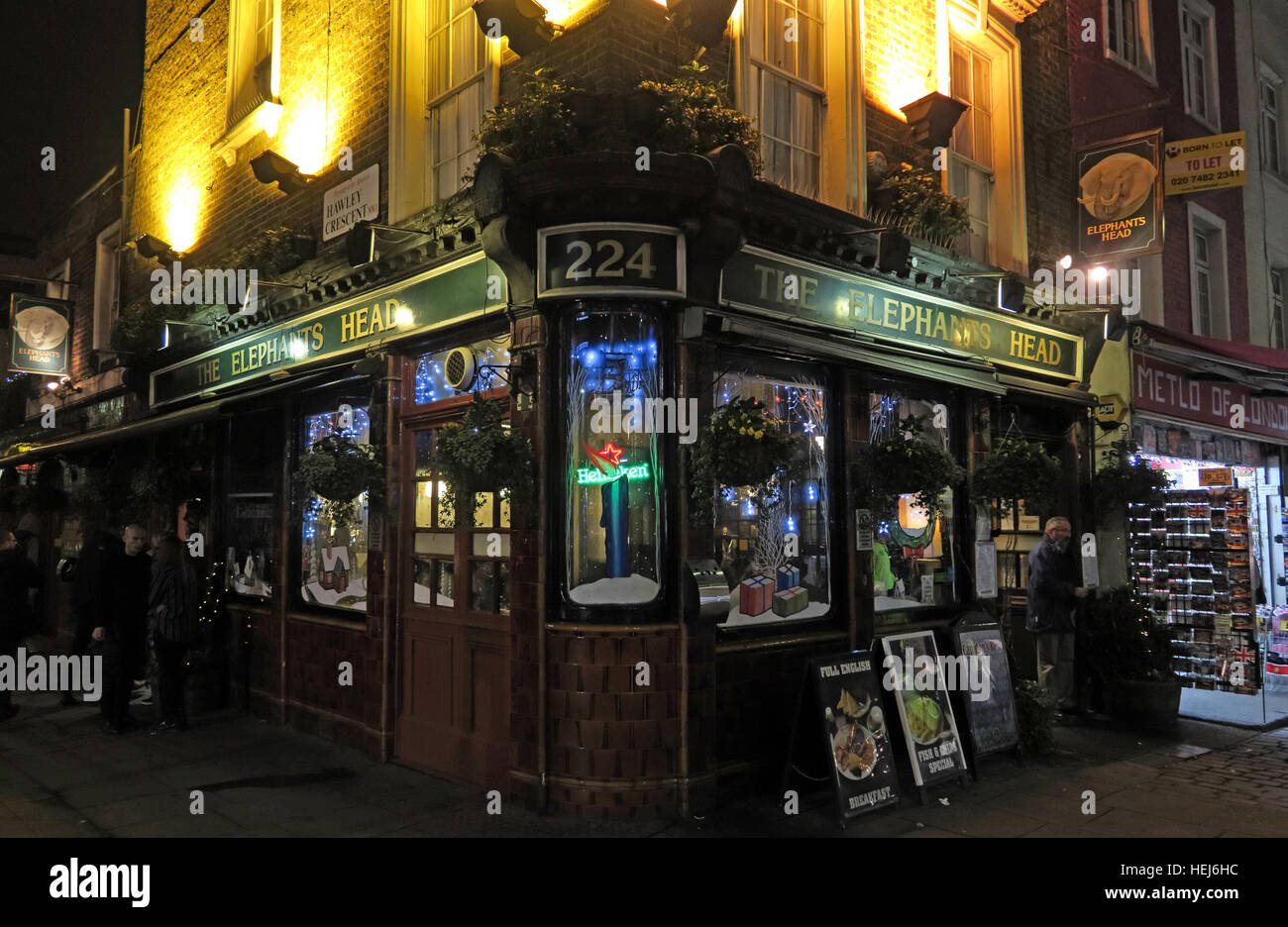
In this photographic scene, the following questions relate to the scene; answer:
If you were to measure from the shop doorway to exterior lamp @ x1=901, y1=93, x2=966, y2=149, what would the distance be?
509 centimetres

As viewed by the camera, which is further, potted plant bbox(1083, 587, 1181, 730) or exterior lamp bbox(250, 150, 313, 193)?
exterior lamp bbox(250, 150, 313, 193)

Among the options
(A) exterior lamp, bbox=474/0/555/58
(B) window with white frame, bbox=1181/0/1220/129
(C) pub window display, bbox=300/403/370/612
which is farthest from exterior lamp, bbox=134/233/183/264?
(B) window with white frame, bbox=1181/0/1220/129

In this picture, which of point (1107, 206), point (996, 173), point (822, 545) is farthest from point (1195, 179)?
point (822, 545)

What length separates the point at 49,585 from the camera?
1630cm

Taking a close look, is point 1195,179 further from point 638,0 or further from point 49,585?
point 49,585

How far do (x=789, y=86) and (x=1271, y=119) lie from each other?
12.1 meters

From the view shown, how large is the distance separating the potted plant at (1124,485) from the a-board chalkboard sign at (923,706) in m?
4.05

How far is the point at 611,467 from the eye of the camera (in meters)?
6.30

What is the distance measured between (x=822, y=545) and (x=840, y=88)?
4075mm

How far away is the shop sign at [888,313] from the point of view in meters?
6.78

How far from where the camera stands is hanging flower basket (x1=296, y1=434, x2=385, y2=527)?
7.49 m

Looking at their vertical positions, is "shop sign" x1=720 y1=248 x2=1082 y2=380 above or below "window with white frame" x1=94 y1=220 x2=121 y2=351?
below

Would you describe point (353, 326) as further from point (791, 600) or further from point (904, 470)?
point (904, 470)

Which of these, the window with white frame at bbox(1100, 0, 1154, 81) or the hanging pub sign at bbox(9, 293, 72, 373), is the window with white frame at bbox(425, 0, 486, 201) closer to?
the window with white frame at bbox(1100, 0, 1154, 81)
